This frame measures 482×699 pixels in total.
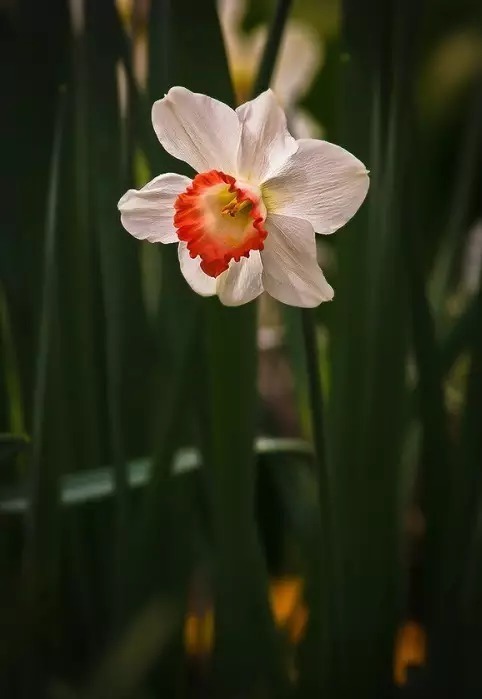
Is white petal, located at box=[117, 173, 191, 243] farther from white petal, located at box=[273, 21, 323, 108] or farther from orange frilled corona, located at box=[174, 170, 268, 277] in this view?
white petal, located at box=[273, 21, 323, 108]

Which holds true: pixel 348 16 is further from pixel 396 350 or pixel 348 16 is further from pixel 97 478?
pixel 97 478

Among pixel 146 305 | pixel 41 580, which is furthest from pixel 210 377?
pixel 41 580

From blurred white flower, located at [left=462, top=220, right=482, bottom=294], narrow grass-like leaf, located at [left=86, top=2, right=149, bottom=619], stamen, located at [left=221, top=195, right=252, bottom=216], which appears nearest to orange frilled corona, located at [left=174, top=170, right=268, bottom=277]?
stamen, located at [left=221, top=195, right=252, bottom=216]

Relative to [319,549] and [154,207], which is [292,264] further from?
[319,549]

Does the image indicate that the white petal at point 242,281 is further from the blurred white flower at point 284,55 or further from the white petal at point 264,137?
the blurred white flower at point 284,55

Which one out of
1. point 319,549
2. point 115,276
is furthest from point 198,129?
point 319,549
